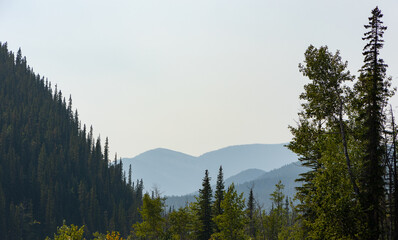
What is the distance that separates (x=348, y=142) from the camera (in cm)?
2517

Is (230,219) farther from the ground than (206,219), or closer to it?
farther from the ground

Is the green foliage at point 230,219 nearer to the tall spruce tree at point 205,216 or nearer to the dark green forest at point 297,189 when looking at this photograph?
the dark green forest at point 297,189

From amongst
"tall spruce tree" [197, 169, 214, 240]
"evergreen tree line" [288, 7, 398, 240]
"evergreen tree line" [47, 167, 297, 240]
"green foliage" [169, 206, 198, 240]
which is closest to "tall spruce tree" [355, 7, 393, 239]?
"evergreen tree line" [288, 7, 398, 240]

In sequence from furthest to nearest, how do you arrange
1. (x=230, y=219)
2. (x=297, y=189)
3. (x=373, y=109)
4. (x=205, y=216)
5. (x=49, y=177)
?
(x=49, y=177) → (x=205, y=216) → (x=230, y=219) → (x=297, y=189) → (x=373, y=109)

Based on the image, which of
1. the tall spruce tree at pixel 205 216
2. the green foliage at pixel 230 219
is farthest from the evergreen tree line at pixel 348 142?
the tall spruce tree at pixel 205 216

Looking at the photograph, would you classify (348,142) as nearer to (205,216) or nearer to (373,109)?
(373,109)

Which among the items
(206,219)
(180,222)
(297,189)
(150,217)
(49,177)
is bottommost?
(180,222)

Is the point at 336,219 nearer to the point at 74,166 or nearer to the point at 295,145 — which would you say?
the point at 295,145

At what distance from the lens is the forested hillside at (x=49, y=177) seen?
134500 mm

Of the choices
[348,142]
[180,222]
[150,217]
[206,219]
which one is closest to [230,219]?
[206,219]

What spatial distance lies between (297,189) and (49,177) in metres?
141

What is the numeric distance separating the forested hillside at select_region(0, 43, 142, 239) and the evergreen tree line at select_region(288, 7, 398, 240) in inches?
4676

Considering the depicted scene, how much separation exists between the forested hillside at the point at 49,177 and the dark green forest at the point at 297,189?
465 mm

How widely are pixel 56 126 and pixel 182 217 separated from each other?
136352 mm
